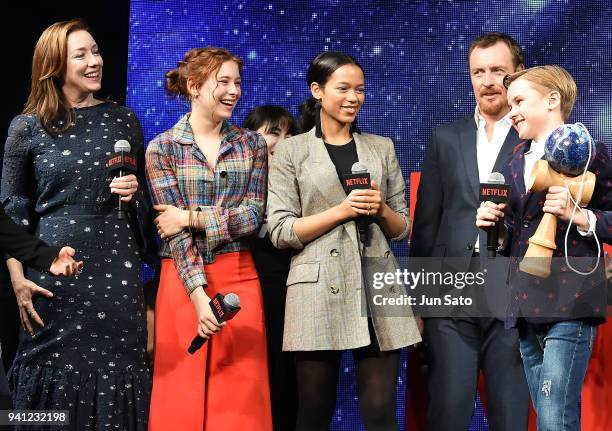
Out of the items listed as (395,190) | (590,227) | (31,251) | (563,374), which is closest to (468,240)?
(395,190)

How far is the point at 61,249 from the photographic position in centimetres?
343

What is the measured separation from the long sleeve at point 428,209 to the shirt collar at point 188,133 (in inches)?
32.3

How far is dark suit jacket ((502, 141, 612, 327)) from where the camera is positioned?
10.7ft

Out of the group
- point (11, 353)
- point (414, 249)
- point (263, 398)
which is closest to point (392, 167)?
point (414, 249)

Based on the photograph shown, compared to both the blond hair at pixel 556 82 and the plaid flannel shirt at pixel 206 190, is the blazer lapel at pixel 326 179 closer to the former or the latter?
the plaid flannel shirt at pixel 206 190

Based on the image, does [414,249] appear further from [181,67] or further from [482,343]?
[181,67]

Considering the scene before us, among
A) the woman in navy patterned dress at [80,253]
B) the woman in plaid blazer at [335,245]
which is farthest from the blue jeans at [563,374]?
the woman in navy patterned dress at [80,253]

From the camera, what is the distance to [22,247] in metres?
3.37

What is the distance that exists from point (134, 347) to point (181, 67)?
118 cm

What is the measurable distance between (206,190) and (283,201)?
12.9 inches

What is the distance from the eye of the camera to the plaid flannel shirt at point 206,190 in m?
3.83

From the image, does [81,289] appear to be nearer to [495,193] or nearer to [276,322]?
[276,322]

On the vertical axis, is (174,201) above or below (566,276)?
above

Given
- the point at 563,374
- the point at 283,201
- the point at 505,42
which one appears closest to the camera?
the point at 563,374
